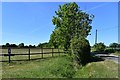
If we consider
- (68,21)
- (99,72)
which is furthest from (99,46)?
(99,72)

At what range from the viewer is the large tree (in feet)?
123

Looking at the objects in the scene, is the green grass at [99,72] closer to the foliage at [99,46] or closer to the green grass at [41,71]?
the green grass at [41,71]

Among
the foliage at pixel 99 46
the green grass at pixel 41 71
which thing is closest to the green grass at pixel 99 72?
the green grass at pixel 41 71

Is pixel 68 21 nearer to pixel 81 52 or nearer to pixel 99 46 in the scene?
pixel 81 52

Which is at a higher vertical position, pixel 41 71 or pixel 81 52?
pixel 81 52

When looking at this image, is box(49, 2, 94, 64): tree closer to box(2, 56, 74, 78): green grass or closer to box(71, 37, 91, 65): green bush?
box(71, 37, 91, 65): green bush

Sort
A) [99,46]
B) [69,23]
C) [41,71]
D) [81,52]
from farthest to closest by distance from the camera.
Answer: [99,46] < [69,23] < [81,52] < [41,71]

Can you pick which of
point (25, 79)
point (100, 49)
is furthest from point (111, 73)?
point (100, 49)

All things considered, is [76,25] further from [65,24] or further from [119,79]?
[119,79]

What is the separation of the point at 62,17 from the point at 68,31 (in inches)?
283

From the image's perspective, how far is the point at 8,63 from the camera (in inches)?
966

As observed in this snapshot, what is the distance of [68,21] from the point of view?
40.2 meters

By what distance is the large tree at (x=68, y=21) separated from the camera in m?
37.3

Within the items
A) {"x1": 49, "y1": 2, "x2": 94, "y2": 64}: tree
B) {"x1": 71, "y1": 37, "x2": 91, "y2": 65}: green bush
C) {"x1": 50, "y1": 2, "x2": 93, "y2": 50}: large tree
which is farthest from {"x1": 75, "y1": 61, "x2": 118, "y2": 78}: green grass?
{"x1": 50, "y1": 2, "x2": 93, "y2": 50}: large tree
